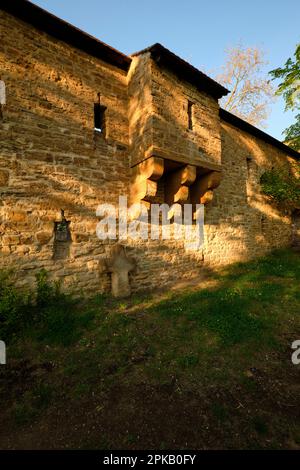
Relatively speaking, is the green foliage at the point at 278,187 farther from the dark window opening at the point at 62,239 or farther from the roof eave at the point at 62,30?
the dark window opening at the point at 62,239

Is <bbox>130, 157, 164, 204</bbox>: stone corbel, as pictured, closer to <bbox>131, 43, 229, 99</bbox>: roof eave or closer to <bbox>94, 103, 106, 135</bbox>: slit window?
<bbox>94, 103, 106, 135</bbox>: slit window

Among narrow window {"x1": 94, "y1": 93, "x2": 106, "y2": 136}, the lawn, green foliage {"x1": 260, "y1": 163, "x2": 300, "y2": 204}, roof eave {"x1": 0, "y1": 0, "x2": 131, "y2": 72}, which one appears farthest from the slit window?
green foliage {"x1": 260, "y1": 163, "x2": 300, "y2": 204}

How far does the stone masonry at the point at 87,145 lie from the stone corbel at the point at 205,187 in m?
0.03

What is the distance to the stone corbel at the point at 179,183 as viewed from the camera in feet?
20.2

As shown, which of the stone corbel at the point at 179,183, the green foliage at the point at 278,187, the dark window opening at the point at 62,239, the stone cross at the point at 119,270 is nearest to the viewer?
the dark window opening at the point at 62,239

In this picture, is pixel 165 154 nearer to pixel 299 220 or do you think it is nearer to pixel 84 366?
pixel 84 366

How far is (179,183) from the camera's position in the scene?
20.7ft

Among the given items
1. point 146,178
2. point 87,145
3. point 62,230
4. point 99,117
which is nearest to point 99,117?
point 99,117

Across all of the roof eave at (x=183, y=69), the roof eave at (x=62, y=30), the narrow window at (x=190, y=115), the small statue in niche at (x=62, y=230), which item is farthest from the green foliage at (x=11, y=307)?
the roof eave at (x=183, y=69)

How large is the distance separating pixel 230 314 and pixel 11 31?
7.25m

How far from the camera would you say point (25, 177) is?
461cm

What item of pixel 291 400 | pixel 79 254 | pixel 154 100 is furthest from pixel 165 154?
pixel 291 400

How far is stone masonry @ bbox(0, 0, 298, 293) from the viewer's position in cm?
457

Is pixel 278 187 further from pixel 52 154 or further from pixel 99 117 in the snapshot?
pixel 52 154
